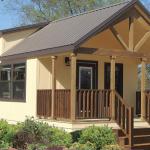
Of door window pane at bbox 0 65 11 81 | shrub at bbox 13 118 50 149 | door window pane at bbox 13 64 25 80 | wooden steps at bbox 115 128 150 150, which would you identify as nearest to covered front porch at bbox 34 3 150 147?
wooden steps at bbox 115 128 150 150

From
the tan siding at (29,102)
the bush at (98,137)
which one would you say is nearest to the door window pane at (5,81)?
the tan siding at (29,102)

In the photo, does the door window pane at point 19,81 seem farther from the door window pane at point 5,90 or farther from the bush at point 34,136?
the bush at point 34,136

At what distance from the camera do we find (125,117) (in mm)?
17234

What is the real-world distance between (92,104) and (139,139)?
2257mm

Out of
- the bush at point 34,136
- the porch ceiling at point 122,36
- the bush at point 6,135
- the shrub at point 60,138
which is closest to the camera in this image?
the bush at point 6,135

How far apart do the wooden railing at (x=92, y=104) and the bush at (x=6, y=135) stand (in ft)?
9.81

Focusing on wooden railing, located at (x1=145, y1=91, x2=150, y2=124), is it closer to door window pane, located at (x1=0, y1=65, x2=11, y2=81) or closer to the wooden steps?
the wooden steps

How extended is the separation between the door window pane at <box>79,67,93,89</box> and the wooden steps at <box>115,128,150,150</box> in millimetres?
4190

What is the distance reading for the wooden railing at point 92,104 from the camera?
16.9 m

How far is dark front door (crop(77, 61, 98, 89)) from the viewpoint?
20969mm

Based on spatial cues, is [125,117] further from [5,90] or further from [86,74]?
[5,90]

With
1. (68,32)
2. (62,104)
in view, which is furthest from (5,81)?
(62,104)

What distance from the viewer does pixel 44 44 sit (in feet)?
63.8

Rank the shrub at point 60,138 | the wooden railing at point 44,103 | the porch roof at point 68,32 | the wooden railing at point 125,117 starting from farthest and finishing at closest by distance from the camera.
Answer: the wooden railing at point 44,103, the porch roof at point 68,32, the wooden railing at point 125,117, the shrub at point 60,138
